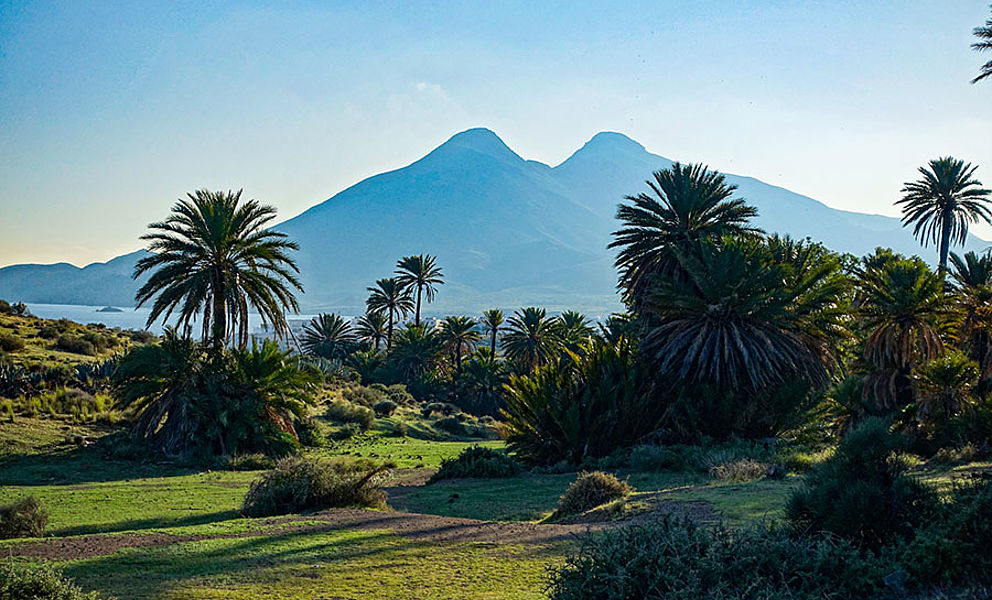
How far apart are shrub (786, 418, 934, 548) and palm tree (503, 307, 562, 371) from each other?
47.4 m

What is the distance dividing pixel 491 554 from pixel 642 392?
1520cm

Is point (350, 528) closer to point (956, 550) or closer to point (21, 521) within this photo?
point (21, 521)

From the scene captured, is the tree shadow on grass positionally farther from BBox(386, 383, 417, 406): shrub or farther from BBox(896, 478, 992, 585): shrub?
BBox(386, 383, 417, 406): shrub

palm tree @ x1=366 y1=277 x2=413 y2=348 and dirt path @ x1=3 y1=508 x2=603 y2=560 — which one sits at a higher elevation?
palm tree @ x1=366 y1=277 x2=413 y2=348

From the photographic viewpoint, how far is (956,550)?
672 centimetres

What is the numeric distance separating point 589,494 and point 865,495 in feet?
19.6

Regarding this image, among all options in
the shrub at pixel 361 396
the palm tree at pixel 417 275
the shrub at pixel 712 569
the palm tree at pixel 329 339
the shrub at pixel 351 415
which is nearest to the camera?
the shrub at pixel 712 569

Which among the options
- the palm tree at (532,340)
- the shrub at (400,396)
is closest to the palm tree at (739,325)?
the shrub at (400,396)

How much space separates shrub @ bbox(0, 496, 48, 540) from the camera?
10.6 meters

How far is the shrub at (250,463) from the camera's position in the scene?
21.9 metres

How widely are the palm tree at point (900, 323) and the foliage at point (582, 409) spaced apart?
27.3 ft

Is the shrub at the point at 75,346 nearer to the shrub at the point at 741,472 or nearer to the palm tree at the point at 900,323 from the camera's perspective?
the shrub at the point at 741,472

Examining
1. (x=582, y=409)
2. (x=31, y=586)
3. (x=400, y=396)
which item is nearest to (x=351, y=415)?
(x=582, y=409)

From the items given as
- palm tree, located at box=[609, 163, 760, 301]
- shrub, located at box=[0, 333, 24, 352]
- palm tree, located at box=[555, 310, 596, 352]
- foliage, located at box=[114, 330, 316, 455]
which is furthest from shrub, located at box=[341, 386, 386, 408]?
palm tree, located at box=[609, 163, 760, 301]
